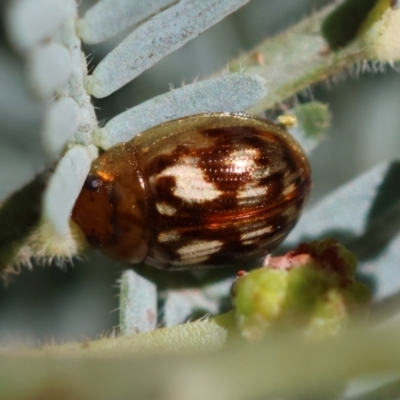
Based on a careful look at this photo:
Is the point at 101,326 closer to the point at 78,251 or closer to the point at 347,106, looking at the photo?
the point at 78,251

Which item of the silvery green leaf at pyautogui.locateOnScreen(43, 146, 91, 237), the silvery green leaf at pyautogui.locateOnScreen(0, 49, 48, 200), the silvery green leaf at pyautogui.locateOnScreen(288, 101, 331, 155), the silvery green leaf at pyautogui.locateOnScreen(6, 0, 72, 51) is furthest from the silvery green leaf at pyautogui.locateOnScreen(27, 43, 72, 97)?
the silvery green leaf at pyautogui.locateOnScreen(0, 49, 48, 200)

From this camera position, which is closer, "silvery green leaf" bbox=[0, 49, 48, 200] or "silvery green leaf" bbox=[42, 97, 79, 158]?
"silvery green leaf" bbox=[42, 97, 79, 158]

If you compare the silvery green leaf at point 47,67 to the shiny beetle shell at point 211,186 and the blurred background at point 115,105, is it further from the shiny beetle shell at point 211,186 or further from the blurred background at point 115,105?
the blurred background at point 115,105

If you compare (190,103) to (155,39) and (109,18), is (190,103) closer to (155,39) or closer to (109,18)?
(155,39)

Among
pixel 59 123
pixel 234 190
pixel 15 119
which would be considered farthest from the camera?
pixel 15 119

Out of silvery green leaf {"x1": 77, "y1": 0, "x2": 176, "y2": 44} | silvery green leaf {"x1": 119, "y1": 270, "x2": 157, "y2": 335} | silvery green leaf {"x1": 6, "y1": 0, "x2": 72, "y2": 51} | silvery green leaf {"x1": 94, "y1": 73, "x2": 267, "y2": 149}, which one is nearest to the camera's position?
silvery green leaf {"x1": 6, "y1": 0, "x2": 72, "y2": 51}

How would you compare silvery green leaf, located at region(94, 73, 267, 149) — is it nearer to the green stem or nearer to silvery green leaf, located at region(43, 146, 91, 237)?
silvery green leaf, located at region(43, 146, 91, 237)

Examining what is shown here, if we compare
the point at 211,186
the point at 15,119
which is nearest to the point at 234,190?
the point at 211,186
